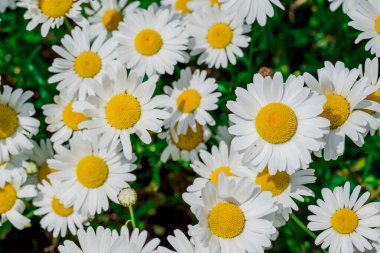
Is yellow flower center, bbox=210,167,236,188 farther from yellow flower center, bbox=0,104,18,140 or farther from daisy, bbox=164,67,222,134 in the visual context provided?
yellow flower center, bbox=0,104,18,140

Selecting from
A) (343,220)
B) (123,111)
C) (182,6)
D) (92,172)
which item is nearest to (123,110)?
(123,111)

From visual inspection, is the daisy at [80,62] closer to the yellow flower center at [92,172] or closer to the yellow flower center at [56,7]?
the yellow flower center at [56,7]

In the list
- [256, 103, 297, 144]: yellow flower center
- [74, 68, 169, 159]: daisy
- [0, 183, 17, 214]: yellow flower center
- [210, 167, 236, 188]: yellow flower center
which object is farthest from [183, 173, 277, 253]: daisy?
[0, 183, 17, 214]: yellow flower center

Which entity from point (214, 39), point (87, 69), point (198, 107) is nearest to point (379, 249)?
point (198, 107)

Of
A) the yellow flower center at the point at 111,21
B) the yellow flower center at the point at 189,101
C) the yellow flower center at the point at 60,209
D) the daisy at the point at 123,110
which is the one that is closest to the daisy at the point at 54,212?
the yellow flower center at the point at 60,209

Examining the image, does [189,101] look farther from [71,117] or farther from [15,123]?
[15,123]
